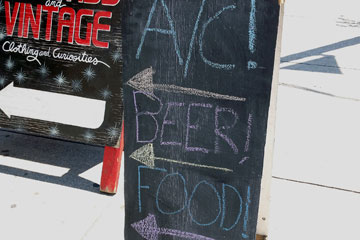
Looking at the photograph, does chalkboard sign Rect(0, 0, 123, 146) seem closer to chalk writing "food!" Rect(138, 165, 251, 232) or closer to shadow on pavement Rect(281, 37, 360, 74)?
chalk writing "food!" Rect(138, 165, 251, 232)

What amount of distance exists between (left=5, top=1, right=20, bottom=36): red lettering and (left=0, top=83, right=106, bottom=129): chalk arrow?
1.26 ft

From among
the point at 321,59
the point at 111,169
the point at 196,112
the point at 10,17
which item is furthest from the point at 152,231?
the point at 321,59

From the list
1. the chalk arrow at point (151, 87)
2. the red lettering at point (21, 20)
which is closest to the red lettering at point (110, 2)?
the red lettering at point (21, 20)

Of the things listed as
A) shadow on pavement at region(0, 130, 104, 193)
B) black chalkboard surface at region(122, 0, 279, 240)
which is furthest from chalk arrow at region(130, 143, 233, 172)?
shadow on pavement at region(0, 130, 104, 193)

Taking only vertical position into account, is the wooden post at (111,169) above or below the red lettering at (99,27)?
below

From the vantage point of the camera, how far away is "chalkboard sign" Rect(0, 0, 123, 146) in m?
2.78

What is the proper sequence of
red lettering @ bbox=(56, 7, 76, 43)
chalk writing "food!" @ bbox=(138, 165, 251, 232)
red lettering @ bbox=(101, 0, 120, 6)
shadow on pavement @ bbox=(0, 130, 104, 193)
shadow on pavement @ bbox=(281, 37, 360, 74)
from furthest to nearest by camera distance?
1. shadow on pavement @ bbox=(281, 37, 360, 74)
2. shadow on pavement @ bbox=(0, 130, 104, 193)
3. red lettering @ bbox=(56, 7, 76, 43)
4. red lettering @ bbox=(101, 0, 120, 6)
5. chalk writing "food!" @ bbox=(138, 165, 251, 232)

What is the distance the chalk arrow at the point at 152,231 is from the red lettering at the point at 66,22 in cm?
145

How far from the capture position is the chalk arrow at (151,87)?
1.72m

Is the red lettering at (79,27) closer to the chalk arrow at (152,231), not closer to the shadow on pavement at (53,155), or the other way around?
the shadow on pavement at (53,155)

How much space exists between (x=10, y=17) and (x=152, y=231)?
192 cm

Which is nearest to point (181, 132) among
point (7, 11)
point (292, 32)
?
point (7, 11)

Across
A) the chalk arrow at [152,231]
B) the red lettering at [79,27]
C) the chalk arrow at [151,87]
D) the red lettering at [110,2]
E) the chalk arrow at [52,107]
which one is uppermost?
the red lettering at [110,2]

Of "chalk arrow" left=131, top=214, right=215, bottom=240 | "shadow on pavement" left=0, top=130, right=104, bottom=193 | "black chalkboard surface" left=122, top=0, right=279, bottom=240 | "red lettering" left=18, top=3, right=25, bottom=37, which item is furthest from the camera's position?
"shadow on pavement" left=0, top=130, right=104, bottom=193
